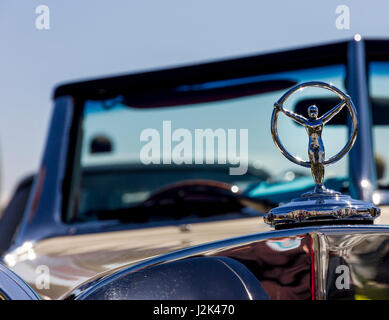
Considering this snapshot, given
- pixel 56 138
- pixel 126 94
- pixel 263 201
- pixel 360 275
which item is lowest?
pixel 360 275

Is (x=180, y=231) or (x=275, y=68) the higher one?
(x=275, y=68)

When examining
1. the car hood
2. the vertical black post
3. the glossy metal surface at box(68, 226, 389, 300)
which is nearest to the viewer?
the glossy metal surface at box(68, 226, 389, 300)

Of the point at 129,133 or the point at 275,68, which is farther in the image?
the point at 129,133

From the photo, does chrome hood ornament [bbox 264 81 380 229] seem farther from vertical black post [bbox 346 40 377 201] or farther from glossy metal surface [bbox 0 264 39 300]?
vertical black post [bbox 346 40 377 201]

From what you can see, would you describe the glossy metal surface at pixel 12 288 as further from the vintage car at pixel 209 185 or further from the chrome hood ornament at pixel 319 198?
the chrome hood ornament at pixel 319 198

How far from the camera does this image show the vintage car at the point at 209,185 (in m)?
1.02

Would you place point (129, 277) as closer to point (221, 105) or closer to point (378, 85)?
point (221, 105)

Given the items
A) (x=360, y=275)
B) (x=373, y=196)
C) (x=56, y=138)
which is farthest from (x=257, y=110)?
(x=360, y=275)

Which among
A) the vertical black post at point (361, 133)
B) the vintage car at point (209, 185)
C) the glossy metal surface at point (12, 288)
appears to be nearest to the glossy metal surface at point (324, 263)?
the vintage car at point (209, 185)

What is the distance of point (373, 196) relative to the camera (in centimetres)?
164

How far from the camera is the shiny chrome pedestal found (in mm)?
1013

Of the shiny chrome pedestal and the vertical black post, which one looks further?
the vertical black post

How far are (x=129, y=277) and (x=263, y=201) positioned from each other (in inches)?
29.9

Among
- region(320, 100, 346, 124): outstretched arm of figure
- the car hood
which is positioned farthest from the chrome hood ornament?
the car hood
